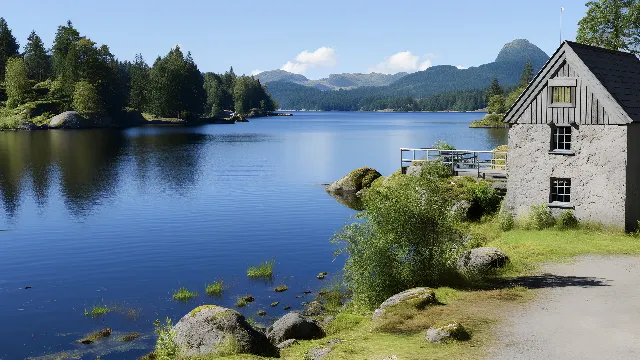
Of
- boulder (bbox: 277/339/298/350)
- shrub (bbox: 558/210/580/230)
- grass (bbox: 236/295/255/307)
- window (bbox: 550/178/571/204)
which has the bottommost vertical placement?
grass (bbox: 236/295/255/307)

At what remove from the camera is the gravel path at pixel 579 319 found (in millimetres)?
17156

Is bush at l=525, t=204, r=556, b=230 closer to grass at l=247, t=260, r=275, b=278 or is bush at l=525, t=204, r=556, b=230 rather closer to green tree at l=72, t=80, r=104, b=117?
grass at l=247, t=260, r=275, b=278

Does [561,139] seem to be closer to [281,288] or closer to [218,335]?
[281,288]

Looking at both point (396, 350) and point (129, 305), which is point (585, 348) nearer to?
point (396, 350)

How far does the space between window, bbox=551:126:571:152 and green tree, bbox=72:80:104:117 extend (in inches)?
5835

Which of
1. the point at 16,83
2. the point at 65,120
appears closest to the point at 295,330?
the point at 65,120

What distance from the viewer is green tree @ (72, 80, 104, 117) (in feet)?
529

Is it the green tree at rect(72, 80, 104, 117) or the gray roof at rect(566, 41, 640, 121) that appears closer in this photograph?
the gray roof at rect(566, 41, 640, 121)

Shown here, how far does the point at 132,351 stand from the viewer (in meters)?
22.5

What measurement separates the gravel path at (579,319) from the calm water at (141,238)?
37.1ft

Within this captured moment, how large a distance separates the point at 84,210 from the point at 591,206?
3906 centimetres

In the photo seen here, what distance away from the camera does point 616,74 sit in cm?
3703

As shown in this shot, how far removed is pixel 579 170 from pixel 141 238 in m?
28.4

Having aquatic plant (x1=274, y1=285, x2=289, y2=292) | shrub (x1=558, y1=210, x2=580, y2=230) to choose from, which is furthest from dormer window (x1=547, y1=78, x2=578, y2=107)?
aquatic plant (x1=274, y1=285, x2=289, y2=292)
